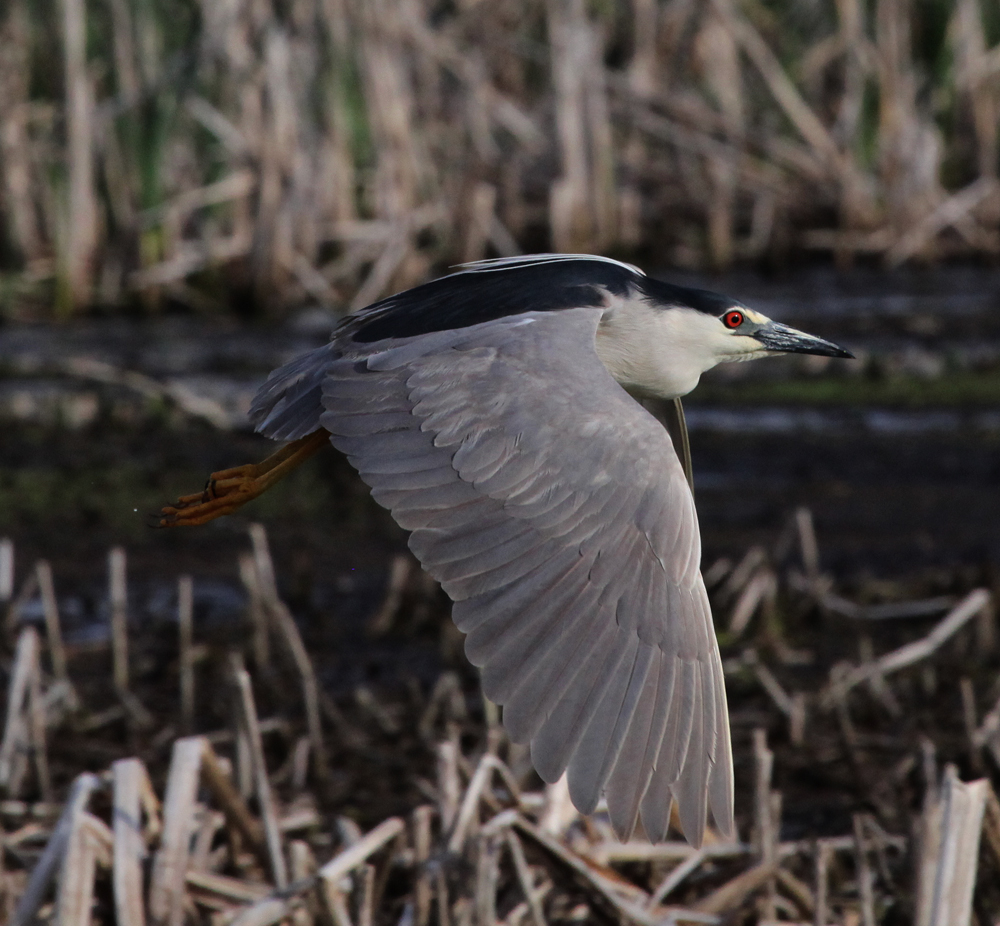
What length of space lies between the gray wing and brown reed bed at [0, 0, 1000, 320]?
757 centimetres

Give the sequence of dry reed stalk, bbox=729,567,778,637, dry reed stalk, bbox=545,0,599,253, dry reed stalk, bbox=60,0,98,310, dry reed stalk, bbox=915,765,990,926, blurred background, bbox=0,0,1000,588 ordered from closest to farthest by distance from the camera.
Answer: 1. dry reed stalk, bbox=915,765,990,926
2. dry reed stalk, bbox=729,567,778,637
3. blurred background, bbox=0,0,1000,588
4. dry reed stalk, bbox=60,0,98,310
5. dry reed stalk, bbox=545,0,599,253

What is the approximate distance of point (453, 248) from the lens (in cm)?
1145

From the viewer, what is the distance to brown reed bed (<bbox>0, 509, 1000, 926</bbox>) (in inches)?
130

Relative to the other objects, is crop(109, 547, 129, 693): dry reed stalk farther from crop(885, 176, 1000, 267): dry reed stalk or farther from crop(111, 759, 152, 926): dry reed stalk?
crop(885, 176, 1000, 267): dry reed stalk

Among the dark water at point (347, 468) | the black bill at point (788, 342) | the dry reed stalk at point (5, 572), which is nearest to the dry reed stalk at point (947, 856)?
the black bill at point (788, 342)

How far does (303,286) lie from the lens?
11.1m

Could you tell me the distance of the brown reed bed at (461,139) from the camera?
423 inches

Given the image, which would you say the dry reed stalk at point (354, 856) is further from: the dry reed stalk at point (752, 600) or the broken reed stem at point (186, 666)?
the dry reed stalk at point (752, 600)

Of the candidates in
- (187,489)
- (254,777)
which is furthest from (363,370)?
(187,489)

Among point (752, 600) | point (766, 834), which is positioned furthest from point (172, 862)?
point (752, 600)

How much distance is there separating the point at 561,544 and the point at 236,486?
3.31 ft

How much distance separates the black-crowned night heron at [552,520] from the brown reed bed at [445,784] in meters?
0.54

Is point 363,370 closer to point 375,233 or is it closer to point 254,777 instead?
point 254,777

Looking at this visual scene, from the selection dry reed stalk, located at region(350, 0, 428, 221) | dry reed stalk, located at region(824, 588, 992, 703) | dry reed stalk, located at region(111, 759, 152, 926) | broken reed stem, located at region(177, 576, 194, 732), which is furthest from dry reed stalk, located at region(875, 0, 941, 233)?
dry reed stalk, located at region(111, 759, 152, 926)
